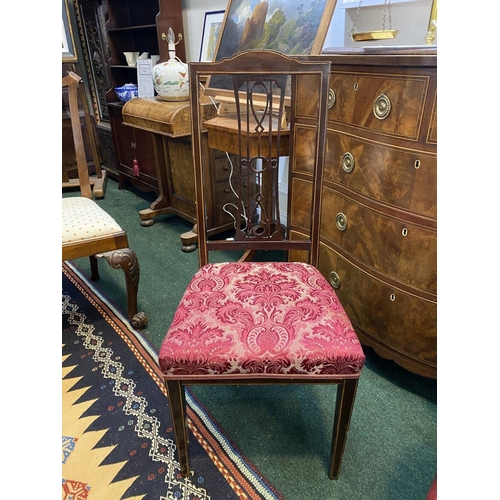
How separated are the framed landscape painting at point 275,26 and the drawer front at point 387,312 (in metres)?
0.93

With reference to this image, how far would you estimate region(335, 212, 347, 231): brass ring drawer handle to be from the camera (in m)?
1.53

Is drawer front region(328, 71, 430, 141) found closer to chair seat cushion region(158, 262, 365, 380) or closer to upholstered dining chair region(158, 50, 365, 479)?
upholstered dining chair region(158, 50, 365, 479)

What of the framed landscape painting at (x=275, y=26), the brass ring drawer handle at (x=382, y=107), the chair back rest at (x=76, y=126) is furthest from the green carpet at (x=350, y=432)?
the framed landscape painting at (x=275, y=26)

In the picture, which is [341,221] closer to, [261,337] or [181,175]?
[261,337]

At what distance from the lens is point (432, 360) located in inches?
55.4

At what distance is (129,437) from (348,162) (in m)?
1.28

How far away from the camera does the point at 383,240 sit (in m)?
1.38

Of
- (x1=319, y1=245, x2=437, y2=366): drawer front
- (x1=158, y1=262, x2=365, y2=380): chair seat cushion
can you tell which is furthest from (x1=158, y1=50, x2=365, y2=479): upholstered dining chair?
(x1=319, y1=245, x2=437, y2=366): drawer front

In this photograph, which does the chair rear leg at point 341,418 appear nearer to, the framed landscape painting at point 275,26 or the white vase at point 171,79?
the framed landscape painting at point 275,26

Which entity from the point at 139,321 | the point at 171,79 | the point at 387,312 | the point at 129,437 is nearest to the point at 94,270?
the point at 139,321

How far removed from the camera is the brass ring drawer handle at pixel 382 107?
4.01 ft

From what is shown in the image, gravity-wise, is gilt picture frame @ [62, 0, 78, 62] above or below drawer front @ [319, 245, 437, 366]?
above

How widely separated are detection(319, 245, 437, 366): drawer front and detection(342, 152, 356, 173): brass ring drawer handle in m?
0.38

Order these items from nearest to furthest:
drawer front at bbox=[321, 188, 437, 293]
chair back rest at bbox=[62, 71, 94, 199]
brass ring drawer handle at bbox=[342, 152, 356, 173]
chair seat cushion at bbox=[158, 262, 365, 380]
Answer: chair seat cushion at bbox=[158, 262, 365, 380] < drawer front at bbox=[321, 188, 437, 293] < brass ring drawer handle at bbox=[342, 152, 356, 173] < chair back rest at bbox=[62, 71, 94, 199]
